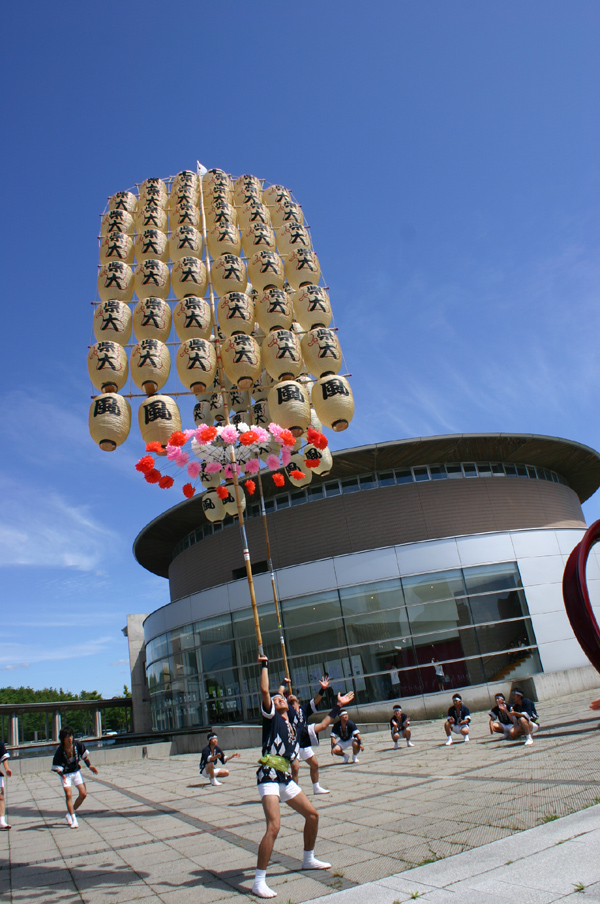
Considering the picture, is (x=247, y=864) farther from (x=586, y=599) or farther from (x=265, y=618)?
(x=265, y=618)

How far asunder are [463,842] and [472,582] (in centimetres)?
2189

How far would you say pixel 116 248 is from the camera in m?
14.6

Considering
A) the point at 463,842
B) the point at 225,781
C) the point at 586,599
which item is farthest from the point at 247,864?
the point at 225,781

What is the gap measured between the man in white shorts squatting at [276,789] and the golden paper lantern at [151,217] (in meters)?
12.8

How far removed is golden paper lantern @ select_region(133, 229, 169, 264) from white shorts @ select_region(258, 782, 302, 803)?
12418 millimetres

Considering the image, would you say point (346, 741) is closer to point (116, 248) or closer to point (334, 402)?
point (334, 402)

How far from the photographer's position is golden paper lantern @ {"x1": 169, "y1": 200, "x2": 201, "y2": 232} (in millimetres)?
15219

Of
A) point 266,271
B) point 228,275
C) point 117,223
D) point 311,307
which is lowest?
point 311,307

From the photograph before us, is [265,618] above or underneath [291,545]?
Answer: underneath

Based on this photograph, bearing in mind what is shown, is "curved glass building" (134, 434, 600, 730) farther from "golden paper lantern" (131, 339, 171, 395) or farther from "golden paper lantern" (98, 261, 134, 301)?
"golden paper lantern" (131, 339, 171, 395)

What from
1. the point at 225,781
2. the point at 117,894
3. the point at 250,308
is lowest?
the point at 225,781

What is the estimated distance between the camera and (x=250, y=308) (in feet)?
45.6

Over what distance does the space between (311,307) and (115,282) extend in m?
4.74

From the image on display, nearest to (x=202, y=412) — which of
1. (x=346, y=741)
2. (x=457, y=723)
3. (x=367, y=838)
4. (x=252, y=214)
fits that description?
(x=252, y=214)
